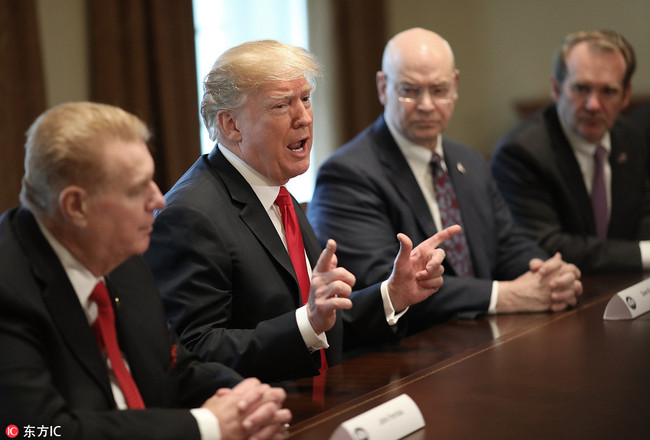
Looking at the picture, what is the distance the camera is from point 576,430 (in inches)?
68.2

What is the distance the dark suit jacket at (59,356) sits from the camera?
60.0 inches

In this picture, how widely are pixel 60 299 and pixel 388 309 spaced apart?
1.28m

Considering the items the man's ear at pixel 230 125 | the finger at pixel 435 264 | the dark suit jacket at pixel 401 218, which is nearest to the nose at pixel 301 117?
the man's ear at pixel 230 125

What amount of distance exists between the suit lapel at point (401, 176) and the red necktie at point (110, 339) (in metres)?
1.81

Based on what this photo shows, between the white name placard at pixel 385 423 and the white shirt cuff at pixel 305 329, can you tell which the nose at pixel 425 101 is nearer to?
the white shirt cuff at pixel 305 329

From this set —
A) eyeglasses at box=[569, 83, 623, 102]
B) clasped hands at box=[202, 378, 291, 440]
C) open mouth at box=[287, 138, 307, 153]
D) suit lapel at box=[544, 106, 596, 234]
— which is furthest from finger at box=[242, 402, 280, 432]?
eyeglasses at box=[569, 83, 623, 102]

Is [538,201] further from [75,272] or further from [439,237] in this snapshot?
[75,272]

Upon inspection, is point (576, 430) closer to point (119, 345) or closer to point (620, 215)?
point (119, 345)

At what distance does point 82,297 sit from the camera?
1.70m

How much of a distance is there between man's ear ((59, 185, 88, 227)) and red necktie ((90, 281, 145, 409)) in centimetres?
17

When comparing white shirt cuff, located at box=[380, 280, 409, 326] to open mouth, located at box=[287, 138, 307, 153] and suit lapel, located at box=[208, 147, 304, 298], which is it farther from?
open mouth, located at box=[287, 138, 307, 153]

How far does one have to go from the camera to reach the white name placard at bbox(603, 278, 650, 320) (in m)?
2.68

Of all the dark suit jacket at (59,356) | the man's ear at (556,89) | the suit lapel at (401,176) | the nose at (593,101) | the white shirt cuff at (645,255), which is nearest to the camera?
the dark suit jacket at (59,356)

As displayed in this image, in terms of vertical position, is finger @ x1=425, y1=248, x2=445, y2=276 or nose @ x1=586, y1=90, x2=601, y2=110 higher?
nose @ x1=586, y1=90, x2=601, y2=110
